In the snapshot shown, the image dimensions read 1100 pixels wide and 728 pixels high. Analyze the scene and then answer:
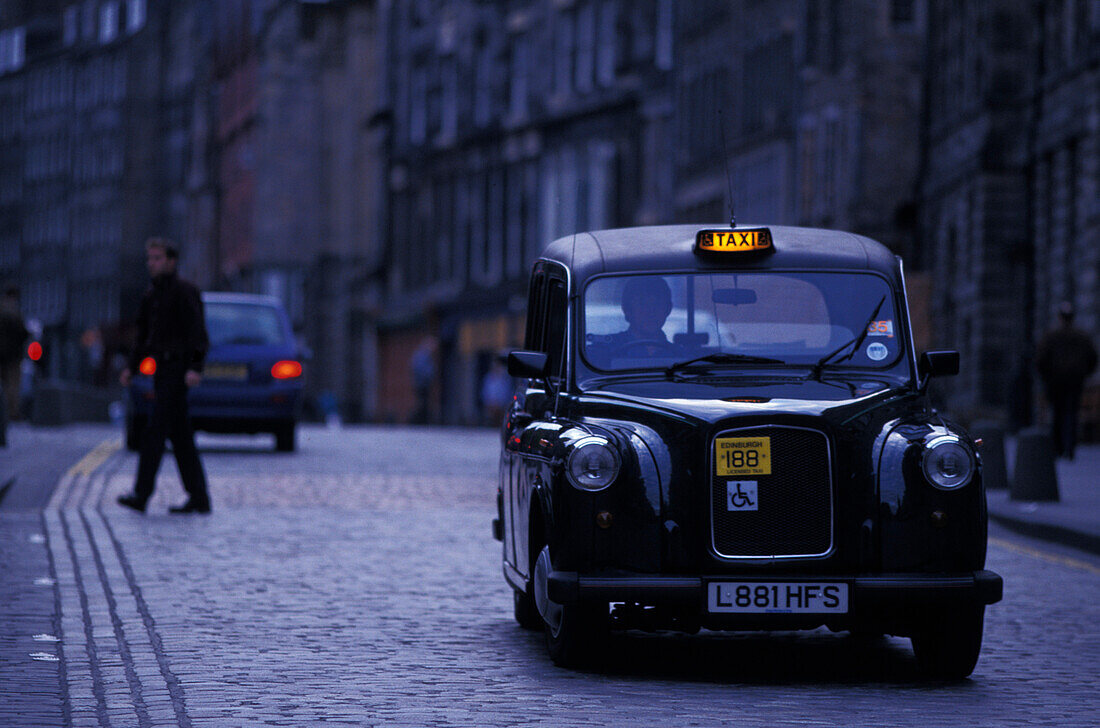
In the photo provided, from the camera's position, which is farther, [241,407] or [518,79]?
[518,79]

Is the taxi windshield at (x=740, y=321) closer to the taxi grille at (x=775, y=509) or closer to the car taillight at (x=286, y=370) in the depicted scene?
the taxi grille at (x=775, y=509)

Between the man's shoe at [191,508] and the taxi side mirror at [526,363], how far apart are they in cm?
746

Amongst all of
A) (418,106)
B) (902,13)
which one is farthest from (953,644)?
(418,106)

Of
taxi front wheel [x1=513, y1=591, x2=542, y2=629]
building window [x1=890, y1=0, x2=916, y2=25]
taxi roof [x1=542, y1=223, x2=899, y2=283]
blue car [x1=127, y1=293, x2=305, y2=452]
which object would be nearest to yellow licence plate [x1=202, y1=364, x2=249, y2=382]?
blue car [x1=127, y1=293, x2=305, y2=452]

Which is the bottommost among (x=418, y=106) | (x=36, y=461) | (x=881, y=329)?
(x=36, y=461)

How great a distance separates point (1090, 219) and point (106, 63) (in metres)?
93.8

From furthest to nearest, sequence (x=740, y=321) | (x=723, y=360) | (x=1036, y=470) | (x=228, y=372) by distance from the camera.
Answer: (x=228, y=372)
(x=1036, y=470)
(x=740, y=321)
(x=723, y=360)

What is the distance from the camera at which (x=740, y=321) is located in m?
9.69

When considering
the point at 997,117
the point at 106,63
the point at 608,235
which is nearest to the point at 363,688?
the point at 608,235

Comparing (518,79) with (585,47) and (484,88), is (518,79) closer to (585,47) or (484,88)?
(484,88)

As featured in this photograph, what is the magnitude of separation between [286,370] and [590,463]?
17253 millimetres

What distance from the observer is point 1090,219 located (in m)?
34.3

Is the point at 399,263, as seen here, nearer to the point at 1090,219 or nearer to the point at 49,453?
the point at 1090,219

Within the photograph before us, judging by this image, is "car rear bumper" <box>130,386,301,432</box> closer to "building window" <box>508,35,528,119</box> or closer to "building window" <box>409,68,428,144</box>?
"building window" <box>508,35,528,119</box>
